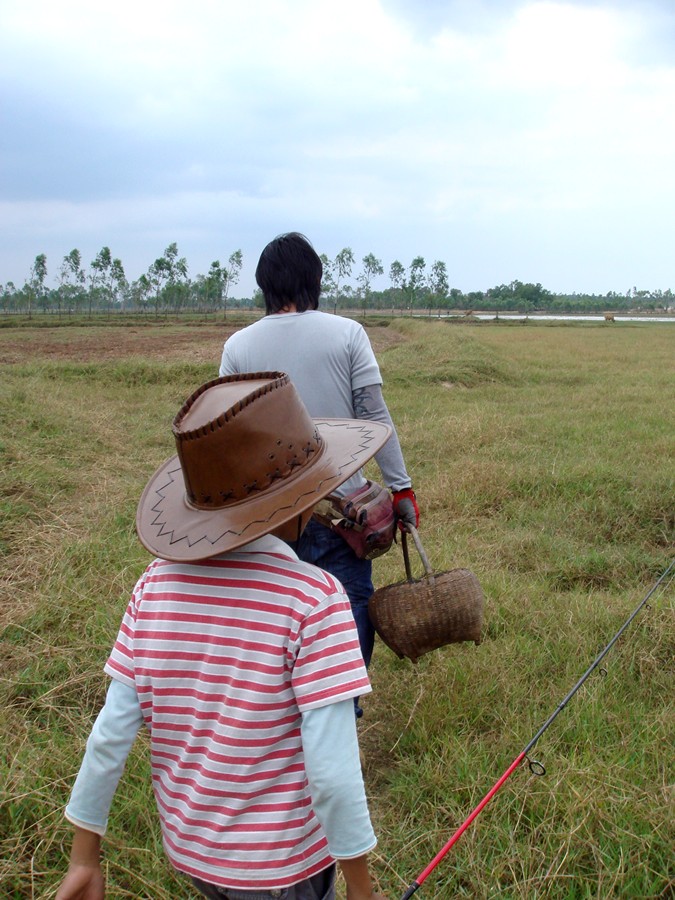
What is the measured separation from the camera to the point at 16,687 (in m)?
2.53

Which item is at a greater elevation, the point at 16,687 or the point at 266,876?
the point at 266,876

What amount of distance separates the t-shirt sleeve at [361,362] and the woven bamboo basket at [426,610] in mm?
459

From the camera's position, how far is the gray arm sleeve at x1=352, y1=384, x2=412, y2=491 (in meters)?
1.95

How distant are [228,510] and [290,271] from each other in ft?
3.32

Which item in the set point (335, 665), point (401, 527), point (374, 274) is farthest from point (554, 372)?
point (374, 274)

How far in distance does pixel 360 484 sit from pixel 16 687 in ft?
5.09

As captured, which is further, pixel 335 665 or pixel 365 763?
pixel 365 763

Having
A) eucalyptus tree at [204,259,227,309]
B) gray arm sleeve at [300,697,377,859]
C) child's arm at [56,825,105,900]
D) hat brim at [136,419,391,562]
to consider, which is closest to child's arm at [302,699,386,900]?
gray arm sleeve at [300,697,377,859]

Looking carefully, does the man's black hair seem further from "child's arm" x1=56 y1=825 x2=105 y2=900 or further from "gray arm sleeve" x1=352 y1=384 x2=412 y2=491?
"child's arm" x1=56 y1=825 x2=105 y2=900

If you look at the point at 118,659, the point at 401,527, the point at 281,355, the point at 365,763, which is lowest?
the point at 365,763

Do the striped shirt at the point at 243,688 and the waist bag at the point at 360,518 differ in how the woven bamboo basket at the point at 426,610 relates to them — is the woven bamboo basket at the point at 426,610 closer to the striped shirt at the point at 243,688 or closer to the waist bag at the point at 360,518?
the waist bag at the point at 360,518

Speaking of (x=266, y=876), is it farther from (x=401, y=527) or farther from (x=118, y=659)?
(x=401, y=527)

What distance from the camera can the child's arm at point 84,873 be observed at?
1021mm

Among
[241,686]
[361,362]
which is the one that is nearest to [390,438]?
[361,362]
